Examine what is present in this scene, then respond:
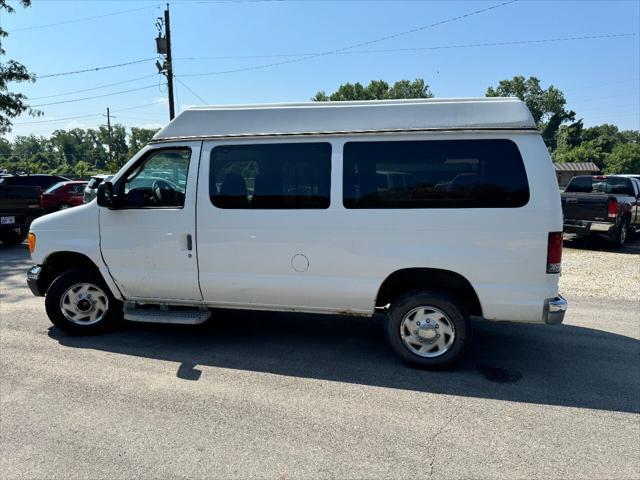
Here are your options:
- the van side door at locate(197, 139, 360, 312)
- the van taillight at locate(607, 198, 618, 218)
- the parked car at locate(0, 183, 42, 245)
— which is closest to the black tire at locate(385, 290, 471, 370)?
the van side door at locate(197, 139, 360, 312)

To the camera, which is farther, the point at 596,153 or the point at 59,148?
the point at 59,148

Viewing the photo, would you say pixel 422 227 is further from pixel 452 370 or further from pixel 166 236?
pixel 166 236

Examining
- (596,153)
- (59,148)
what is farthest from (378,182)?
(59,148)

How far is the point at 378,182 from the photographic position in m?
4.07

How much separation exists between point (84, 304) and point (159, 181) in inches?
67.6

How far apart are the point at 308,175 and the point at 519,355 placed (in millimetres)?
2835

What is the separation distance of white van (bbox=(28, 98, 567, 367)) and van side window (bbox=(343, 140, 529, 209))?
1cm

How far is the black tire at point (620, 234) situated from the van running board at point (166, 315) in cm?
1082

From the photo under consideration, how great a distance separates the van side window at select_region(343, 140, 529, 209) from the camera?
3861mm

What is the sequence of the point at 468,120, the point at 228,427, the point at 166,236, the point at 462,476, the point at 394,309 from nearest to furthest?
the point at 462,476, the point at 228,427, the point at 468,120, the point at 394,309, the point at 166,236

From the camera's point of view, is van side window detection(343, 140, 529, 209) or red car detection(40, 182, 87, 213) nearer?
van side window detection(343, 140, 529, 209)

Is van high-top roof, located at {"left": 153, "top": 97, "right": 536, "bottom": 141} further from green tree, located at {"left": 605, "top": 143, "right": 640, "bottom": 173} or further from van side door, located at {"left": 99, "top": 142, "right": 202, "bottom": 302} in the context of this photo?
green tree, located at {"left": 605, "top": 143, "right": 640, "bottom": 173}

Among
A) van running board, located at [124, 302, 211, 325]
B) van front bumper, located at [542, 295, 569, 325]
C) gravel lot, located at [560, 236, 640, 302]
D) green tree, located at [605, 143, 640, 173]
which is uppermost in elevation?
green tree, located at [605, 143, 640, 173]

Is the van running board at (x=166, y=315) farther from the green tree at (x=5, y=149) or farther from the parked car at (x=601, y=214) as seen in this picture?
the green tree at (x=5, y=149)
